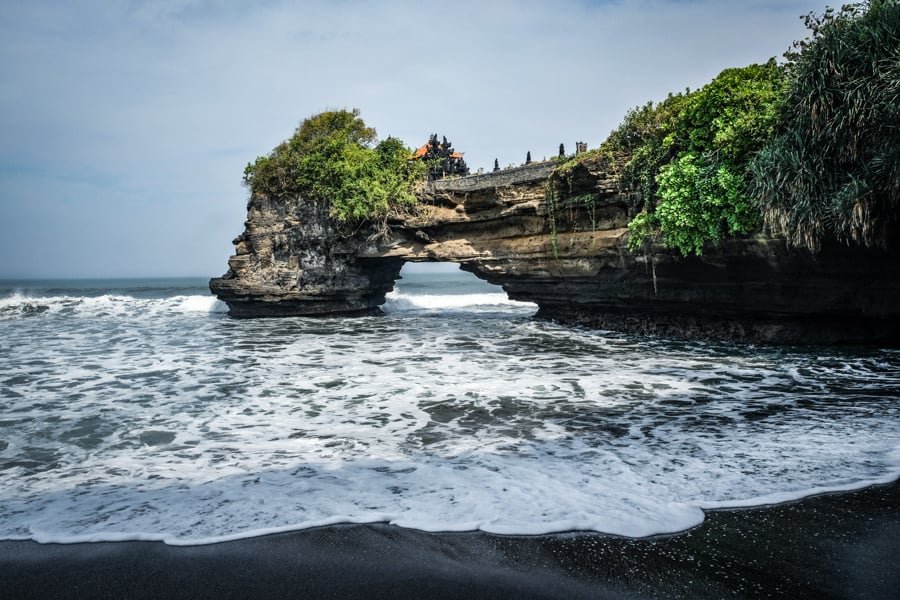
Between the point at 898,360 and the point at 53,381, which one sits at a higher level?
the point at 53,381

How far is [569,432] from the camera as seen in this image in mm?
5734

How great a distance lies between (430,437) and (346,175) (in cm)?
1409

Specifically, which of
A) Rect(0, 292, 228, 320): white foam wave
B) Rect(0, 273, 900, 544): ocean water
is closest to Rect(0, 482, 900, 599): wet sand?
Rect(0, 273, 900, 544): ocean water

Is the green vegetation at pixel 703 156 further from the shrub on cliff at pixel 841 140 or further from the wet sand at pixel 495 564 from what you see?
the wet sand at pixel 495 564

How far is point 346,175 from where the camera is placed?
1800cm

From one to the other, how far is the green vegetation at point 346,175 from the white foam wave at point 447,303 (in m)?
8.11

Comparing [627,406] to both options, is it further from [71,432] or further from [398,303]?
[398,303]

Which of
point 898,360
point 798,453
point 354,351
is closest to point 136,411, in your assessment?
point 354,351

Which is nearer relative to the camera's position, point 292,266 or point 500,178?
point 500,178

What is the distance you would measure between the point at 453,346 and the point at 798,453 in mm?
8264

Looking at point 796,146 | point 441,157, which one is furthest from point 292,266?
point 796,146

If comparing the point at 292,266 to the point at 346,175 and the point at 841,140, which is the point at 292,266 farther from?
the point at 841,140

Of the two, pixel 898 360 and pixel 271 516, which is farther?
pixel 898 360

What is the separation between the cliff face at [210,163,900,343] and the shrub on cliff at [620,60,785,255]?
0.73m
